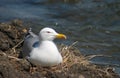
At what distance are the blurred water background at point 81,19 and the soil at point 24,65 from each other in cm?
316

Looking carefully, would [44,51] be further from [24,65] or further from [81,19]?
[81,19]

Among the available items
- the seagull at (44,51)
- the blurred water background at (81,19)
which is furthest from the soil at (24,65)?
the blurred water background at (81,19)

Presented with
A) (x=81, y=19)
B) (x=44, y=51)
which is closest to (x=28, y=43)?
(x=44, y=51)

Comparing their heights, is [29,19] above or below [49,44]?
below

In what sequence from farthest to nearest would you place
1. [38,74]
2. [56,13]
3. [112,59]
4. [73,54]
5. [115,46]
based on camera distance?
1. [56,13]
2. [115,46]
3. [112,59]
4. [73,54]
5. [38,74]

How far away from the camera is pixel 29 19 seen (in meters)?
14.9

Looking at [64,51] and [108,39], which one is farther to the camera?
[108,39]

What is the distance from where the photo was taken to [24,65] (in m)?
7.31

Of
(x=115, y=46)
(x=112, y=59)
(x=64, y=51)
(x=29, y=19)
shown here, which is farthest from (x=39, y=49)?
(x=29, y=19)

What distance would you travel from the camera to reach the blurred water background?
12684 mm

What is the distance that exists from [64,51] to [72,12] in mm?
7761

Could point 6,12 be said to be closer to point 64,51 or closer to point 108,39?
point 108,39

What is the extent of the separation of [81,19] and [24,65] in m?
8.13

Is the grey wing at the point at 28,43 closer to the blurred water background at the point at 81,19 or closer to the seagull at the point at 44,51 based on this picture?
the seagull at the point at 44,51
